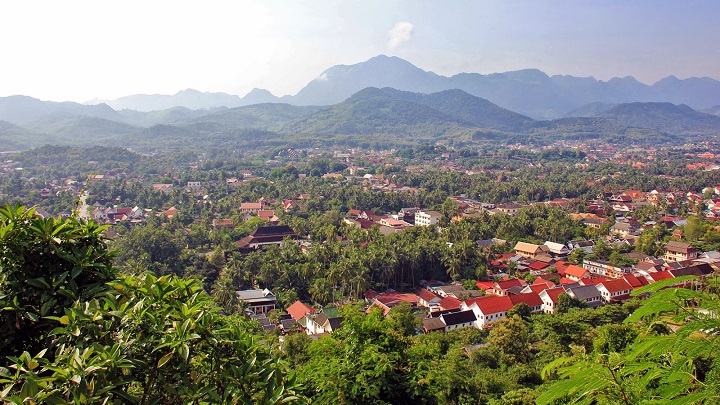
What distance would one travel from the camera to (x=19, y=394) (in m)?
1.85

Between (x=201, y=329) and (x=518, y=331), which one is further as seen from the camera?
(x=518, y=331)

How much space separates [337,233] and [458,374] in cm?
1980

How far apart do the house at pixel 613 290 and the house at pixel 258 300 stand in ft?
42.8

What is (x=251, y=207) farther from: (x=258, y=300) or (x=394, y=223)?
(x=258, y=300)

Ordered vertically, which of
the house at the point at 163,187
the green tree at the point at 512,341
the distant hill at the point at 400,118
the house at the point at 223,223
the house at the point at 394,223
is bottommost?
the house at the point at 163,187

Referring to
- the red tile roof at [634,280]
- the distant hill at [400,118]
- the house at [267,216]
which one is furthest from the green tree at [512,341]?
the distant hill at [400,118]

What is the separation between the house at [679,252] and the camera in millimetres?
21766

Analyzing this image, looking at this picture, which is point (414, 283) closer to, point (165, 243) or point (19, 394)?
point (165, 243)

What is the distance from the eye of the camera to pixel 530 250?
79.5 feet

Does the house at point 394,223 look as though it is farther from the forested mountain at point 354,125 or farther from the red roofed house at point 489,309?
the forested mountain at point 354,125

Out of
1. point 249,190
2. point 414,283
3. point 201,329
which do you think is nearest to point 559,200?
point 414,283

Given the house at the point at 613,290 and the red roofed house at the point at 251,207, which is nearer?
the house at the point at 613,290

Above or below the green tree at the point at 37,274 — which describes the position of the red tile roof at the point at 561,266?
below

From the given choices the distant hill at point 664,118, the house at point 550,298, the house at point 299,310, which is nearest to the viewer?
the house at point 299,310
